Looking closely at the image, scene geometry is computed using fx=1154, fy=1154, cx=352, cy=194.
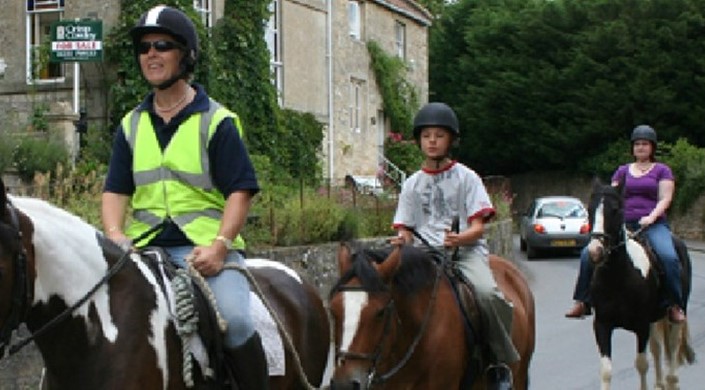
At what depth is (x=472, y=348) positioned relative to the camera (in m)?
7.19

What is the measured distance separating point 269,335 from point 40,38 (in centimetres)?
2072

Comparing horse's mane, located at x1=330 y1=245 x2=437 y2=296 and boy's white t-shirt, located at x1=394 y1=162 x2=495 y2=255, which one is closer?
horse's mane, located at x1=330 y1=245 x2=437 y2=296

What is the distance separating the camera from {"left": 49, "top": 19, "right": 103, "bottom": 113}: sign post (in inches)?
792

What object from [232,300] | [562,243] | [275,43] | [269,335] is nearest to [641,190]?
[269,335]

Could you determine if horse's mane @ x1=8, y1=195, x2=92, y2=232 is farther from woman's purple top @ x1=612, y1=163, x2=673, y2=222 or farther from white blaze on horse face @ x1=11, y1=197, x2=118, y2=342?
woman's purple top @ x1=612, y1=163, x2=673, y2=222

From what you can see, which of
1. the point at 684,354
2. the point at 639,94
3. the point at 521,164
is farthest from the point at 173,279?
the point at 521,164

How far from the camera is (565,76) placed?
55281mm

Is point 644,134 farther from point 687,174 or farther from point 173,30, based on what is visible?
point 687,174

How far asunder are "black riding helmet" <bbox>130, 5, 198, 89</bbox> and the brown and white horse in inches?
37.2

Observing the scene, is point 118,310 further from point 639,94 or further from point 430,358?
point 639,94

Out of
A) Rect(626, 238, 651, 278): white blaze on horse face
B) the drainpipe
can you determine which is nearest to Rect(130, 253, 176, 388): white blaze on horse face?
Rect(626, 238, 651, 278): white blaze on horse face

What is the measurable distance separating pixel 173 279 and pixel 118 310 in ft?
1.45

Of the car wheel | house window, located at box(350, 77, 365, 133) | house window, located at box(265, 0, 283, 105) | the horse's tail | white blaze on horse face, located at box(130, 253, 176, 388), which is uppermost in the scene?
house window, located at box(265, 0, 283, 105)

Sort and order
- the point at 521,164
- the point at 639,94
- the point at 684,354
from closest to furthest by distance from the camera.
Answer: the point at 684,354 < the point at 639,94 < the point at 521,164
